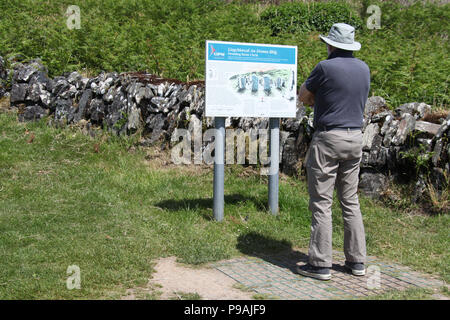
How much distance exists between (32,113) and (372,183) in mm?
6355

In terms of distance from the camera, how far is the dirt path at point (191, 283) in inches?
168

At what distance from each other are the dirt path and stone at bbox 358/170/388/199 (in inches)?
112

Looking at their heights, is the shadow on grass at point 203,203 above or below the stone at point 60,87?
below

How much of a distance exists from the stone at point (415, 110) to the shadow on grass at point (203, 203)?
2.31 meters

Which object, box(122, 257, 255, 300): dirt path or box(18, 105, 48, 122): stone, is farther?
box(18, 105, 48, 122): stone

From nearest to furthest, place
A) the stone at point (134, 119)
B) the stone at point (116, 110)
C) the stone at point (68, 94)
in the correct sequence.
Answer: the stone at point (134, 119) < the stone at point (116, 110) < the stone at point (68, 94)

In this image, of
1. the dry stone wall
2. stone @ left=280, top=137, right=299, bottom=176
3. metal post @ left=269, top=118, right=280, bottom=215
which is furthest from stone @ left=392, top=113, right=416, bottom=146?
metal post @ left=269, top=118, right=280, bottom=215

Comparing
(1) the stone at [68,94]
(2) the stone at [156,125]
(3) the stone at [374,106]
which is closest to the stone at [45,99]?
(1) the stone at [68,94]

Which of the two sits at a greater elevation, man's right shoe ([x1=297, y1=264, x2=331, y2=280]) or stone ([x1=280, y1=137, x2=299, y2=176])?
stone ([x1=280, y1=137, x2=299, y2=176])

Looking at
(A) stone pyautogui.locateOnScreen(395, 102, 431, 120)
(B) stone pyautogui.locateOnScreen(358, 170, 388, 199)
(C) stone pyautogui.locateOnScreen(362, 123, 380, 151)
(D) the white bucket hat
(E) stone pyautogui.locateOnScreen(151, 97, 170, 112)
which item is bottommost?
(B) stone pyautogui.locateOnScreen(358, 170, 388, 199)

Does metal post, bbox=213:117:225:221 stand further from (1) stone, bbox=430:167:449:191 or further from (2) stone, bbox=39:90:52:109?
(2) stone, bbox=39:90:52:109

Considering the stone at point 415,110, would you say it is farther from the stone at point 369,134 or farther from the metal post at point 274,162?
the metal post at point 274,162

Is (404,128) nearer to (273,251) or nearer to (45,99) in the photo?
(273,251)

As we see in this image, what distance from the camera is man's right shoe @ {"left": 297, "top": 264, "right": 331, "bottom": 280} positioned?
15.3ft
